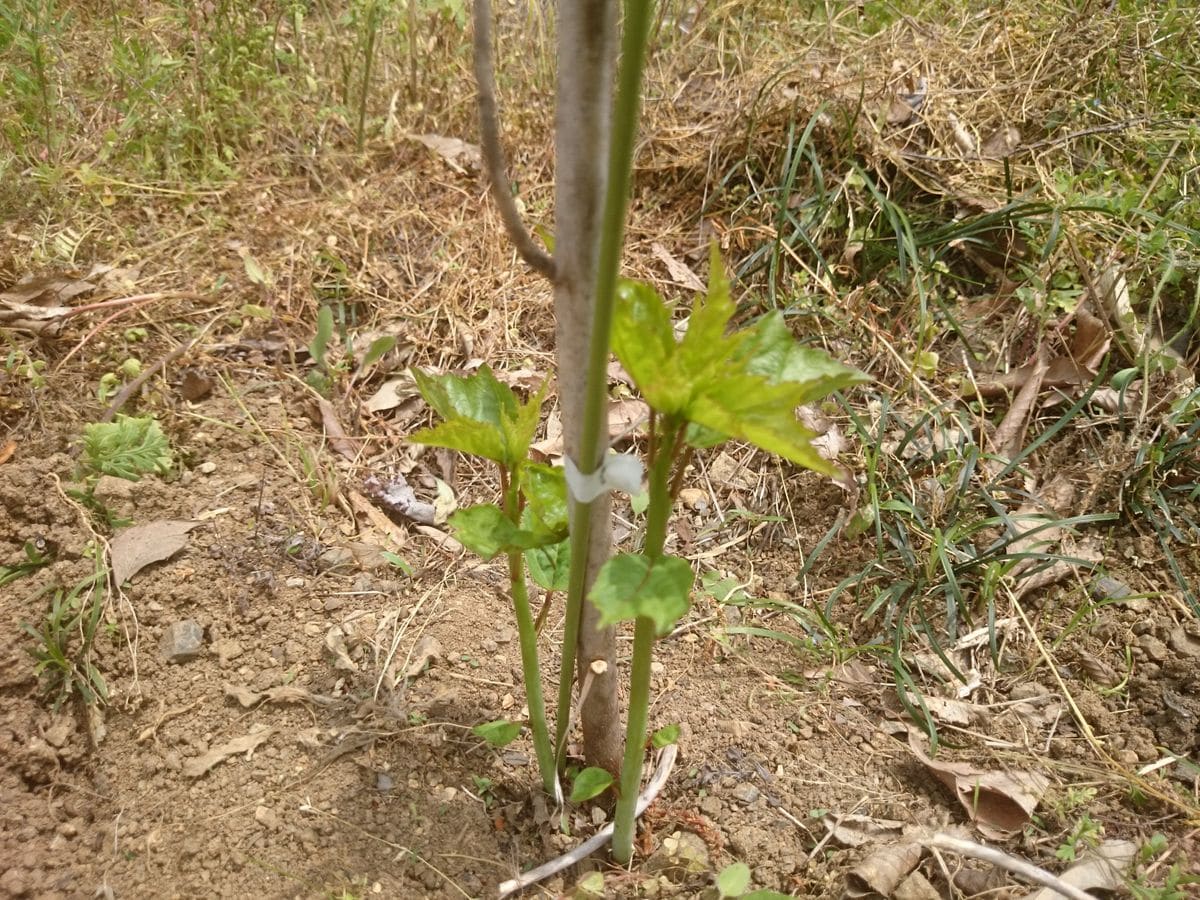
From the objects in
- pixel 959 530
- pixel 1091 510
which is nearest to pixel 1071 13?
pixel 1091 510

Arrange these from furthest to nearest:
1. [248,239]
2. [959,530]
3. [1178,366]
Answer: [248,239]
[1178,366]
[959,530]

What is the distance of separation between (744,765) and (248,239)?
177 centimetres

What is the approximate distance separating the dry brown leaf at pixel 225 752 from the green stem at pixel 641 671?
0.57 metres

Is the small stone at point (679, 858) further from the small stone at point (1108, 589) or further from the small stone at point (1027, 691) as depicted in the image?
the small stone at point (1108, 589)

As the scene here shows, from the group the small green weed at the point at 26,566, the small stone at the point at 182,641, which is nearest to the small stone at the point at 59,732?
the small stone at the point at 182,641

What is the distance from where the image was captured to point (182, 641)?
139cm

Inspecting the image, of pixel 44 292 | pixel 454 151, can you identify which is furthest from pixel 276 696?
pixel 454 151

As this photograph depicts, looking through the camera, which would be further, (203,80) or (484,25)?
A: (203,80)

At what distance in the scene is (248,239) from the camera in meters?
2.15

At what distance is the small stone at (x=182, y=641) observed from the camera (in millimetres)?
1384

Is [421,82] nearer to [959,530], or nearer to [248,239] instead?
[248,239]

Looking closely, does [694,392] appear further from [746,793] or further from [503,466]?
[746,793]

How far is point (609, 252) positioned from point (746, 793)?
0.98m

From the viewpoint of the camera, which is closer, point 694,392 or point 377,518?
point 694,392
